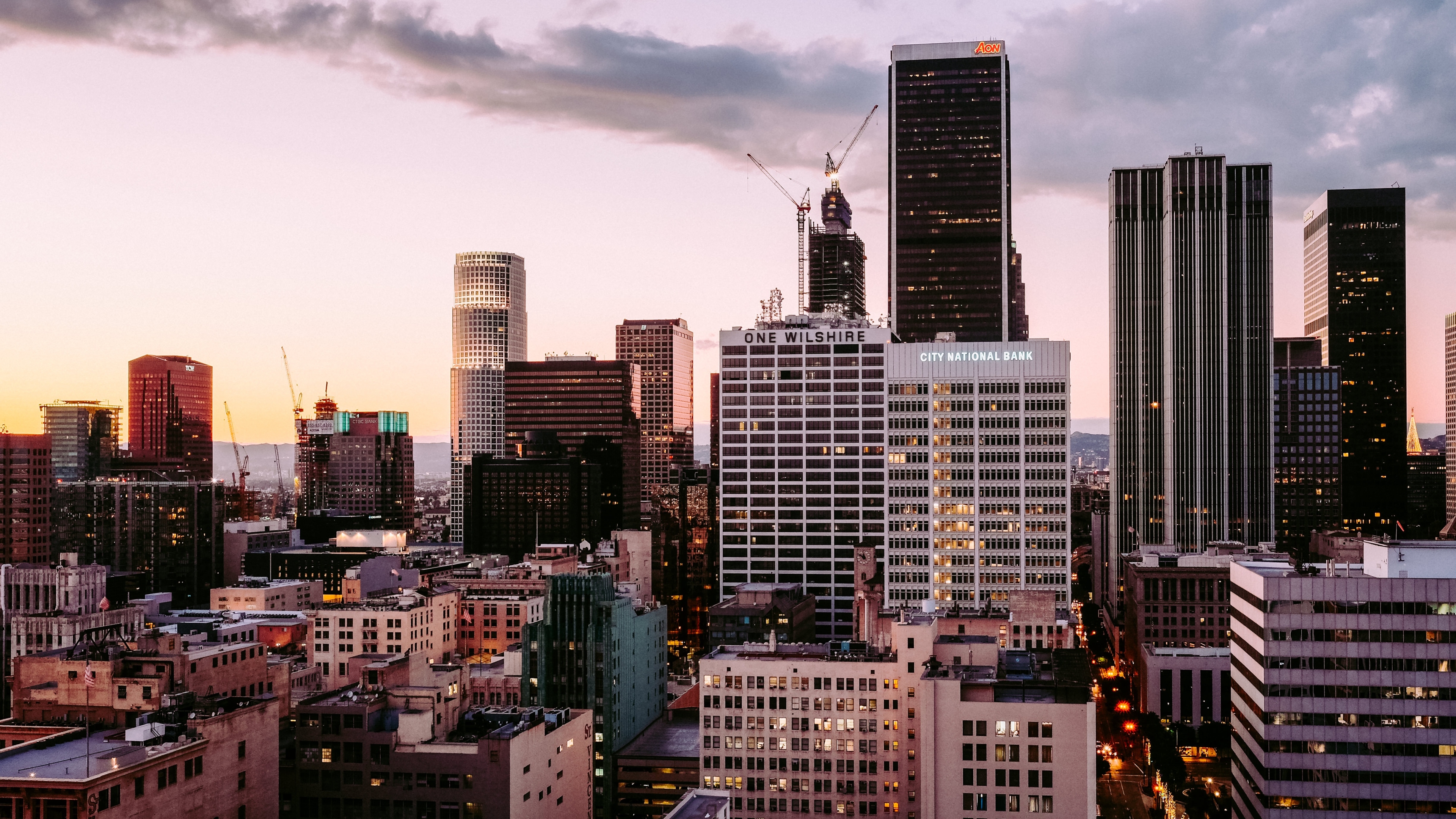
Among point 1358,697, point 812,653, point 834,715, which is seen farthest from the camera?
point 812,653

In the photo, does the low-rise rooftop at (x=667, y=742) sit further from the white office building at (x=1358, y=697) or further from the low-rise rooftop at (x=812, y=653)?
the white office building at (x=1358, y=697)

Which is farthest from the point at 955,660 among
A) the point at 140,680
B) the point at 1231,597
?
the point at 140,680

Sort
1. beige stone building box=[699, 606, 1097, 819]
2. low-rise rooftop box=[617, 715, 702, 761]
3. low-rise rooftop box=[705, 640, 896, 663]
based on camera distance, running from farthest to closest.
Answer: low-rise rooftop box=[617, 715, 702, 761]
low-rise rooftop box=[705, 640, 896, 663]
beige stone building box=[699, 606, 1097, 819]

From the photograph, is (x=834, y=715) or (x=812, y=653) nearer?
(x=834, y=715)

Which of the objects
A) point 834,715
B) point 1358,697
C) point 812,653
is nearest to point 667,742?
point 812,653

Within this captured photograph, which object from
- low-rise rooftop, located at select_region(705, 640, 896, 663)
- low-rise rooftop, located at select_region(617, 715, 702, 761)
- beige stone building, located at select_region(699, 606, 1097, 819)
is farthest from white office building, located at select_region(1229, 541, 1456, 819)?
low-rise rooftop, located at select_region(617, 715, 702, 761)

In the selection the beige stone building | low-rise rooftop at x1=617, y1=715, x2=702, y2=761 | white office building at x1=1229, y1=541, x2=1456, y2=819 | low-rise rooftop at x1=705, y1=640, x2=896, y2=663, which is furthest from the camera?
low-rise rooftop at x1=617, y1=715, x2=702, y2=761

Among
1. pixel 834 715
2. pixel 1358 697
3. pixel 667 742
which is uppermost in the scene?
pixel 1358 697

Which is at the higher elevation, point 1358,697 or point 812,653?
point 812,653

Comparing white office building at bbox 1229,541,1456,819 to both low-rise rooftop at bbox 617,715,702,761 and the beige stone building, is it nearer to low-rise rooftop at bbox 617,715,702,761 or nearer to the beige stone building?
the beige stone building

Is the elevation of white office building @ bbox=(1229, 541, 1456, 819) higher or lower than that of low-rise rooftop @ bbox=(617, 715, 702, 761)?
higher

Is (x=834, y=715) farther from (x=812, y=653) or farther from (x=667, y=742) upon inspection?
(x=667, y=742)

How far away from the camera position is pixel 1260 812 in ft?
406

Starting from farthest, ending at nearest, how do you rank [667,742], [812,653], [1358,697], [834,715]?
1. [667,742]
2. [812,653]
3. [834,715]
4. [1358,697]
